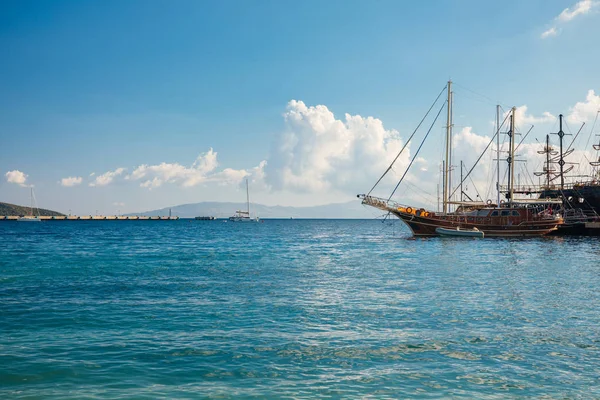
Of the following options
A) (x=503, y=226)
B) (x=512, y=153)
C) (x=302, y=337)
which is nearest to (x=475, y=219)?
(x=503, y=226)

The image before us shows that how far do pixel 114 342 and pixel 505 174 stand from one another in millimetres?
84966

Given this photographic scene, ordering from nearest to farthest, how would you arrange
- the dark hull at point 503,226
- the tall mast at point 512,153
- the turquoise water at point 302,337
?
the turquoise water at point 302,337 < the dark hull at point 503,226 < the tall mast at point 512,153

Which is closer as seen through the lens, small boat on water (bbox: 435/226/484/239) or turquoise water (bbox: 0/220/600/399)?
turquoise water (bbox: 0/220/600/399)

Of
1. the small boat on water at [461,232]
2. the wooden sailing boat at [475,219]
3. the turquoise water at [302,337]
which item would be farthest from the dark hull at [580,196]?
the turquoise water at [302,337]

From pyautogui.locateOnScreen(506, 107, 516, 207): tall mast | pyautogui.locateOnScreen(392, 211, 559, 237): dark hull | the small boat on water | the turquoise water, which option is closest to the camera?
the turquoise water

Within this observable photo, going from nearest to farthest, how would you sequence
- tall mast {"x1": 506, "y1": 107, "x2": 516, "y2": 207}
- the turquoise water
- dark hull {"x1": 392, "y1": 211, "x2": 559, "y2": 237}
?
the turquoise water
dark hull {"x1": 392, "y1": 211, "x2": 559, "y2": 237}
tall mast {"x1": 506, "y1": 107, "x2": 516, "y2": 207}

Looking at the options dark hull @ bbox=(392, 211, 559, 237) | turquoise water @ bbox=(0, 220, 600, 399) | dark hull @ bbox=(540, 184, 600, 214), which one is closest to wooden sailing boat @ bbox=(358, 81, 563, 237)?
dark hull @ bbox=(392, 211, 559, 237)

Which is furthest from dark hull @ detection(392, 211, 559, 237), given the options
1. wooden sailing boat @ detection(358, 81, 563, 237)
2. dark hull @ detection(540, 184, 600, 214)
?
dark hull @ detection(540, 184, 600, 214)

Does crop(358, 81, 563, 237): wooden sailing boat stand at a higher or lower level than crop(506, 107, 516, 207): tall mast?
lower

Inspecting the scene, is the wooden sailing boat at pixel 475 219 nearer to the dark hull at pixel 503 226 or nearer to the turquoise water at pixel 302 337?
the dark hull at pixel 503 226

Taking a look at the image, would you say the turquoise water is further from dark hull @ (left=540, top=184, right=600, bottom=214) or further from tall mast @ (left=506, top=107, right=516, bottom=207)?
dark hull @ (left=540, top=184, right=600, bottom=214)

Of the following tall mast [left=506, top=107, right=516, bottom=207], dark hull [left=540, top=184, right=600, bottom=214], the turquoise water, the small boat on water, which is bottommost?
the turquoise water

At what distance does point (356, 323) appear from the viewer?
16.8 meters

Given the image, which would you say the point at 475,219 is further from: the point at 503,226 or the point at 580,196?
the point at 580,196
